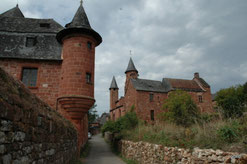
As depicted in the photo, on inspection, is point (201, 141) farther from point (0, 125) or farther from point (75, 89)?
point (75, 89)

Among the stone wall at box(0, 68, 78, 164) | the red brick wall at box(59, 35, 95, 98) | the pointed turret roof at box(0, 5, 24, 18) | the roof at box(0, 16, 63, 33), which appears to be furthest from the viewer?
the pointed turret roof at box(0, 5, 24, 18)

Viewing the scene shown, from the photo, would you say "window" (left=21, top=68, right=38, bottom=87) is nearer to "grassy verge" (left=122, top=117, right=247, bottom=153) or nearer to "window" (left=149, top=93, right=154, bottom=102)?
"grassy verge" (left=122, top=117, right=247, bottom=153)

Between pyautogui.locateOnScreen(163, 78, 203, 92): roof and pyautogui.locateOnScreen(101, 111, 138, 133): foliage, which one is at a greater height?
pyautogui.locateOnScreen(163, 78, 203, 92): roof

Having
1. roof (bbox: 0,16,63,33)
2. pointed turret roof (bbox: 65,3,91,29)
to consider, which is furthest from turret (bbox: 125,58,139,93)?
pointed turret roof (bbox: 65,3,91,29)

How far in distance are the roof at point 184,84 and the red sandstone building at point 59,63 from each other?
22945 millimetres

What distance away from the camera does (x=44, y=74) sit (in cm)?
1325

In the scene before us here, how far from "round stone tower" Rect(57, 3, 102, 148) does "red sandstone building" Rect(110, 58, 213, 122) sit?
56.4 ft

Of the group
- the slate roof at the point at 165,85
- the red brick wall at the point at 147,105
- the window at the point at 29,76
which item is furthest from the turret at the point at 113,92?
the window at the point at 29,76

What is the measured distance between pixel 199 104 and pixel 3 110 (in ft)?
113

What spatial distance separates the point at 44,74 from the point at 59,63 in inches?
54.4

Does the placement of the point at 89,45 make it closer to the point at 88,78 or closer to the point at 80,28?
the point at 80,28

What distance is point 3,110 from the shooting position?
2600mm

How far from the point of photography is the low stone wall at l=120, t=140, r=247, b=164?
4748 mm

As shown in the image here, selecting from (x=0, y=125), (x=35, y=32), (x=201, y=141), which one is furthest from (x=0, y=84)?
(x=35, y=32)
